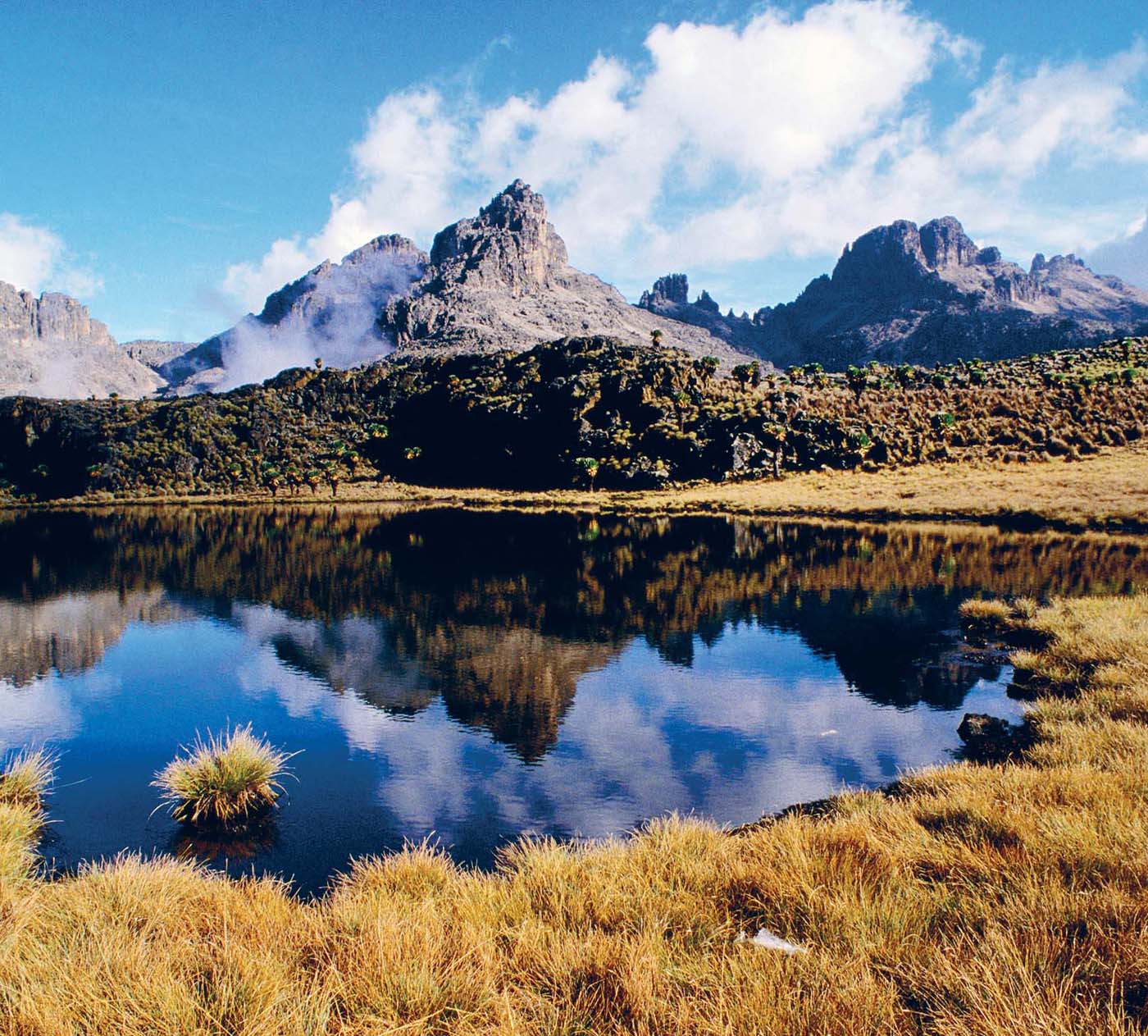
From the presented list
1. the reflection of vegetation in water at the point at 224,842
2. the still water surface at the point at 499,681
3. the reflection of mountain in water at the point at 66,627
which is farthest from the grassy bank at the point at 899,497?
the reflection of vegetation in water at the point at 224,842

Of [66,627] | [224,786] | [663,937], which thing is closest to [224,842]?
[224,786]

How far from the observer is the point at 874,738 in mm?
13273

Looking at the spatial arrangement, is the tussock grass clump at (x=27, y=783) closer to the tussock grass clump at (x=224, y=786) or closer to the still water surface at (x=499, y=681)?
the still water surface at (x=499, y=681)

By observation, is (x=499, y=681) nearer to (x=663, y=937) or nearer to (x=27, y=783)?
(x=27, y=783)

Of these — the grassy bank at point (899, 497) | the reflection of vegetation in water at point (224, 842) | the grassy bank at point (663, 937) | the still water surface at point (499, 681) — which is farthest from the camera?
the grassy bank at point (899, 497)

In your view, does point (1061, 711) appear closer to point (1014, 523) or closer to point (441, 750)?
point (441, 750)

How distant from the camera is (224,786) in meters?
10.3

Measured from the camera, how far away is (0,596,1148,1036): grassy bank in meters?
4.23

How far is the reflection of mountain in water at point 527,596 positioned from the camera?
17.5 metres

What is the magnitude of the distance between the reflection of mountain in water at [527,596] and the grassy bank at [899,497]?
7.36 metres

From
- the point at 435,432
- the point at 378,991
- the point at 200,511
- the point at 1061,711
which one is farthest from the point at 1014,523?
the point at 435,432

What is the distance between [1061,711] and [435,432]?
12223 cm

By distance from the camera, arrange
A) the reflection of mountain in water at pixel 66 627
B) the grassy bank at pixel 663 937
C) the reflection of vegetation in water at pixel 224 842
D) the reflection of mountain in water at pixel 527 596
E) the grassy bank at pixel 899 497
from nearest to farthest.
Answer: the grassy bank at pixel 663 937 → the reflection of vegetation in water at pixel 224 842 → the reflection of mountain in water at pixel 527 596 → the reflection of mountain in water at pixel 66 627 → the grassy bank at pixel 899 497

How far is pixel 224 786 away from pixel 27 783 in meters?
3.14
